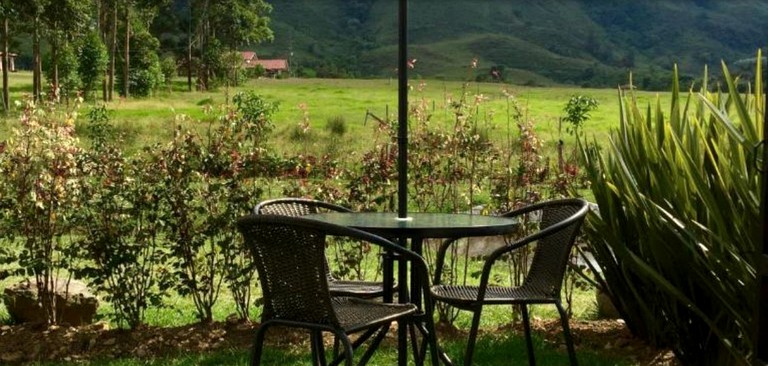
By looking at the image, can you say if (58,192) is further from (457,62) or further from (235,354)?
(457,62)

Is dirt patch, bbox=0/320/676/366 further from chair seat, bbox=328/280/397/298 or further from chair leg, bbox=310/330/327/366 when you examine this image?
chair leg, bbox=310/330/327/366

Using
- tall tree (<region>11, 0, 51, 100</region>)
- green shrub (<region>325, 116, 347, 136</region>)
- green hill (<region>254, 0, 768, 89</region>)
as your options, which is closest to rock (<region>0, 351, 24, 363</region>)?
green shrub (<region>325, 116, 347, 136</region>)

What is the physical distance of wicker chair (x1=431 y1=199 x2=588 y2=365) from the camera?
10.7ft

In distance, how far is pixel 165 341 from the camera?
466 centimetres

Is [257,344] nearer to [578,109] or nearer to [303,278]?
[303,278]

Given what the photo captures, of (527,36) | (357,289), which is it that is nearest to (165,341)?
(357,289)

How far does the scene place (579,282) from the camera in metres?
5.18

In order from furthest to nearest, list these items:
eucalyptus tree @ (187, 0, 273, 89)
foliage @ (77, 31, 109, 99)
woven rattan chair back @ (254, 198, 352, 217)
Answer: eucalyptus tree @ (187, 0, 273, 89)
foliage @ (77, 31, 109, 99)
woven rattan chair back @ (254, 198, 352, 217)

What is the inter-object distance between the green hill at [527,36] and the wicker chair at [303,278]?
220ft

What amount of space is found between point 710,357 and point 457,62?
295 feet

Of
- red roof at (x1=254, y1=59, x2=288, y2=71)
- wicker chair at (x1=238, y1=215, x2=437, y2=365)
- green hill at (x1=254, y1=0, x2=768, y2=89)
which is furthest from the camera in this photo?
green hill at (x1=254, y1=0, x2=768, y2=89)

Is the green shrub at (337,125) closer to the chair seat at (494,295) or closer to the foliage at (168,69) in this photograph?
the chair seat at (494,295)

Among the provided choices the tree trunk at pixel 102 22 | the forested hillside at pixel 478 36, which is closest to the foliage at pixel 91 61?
the tree trunk at pixel 102 22

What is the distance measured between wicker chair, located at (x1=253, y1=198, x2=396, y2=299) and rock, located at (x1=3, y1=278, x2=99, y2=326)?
1692 millimetres
